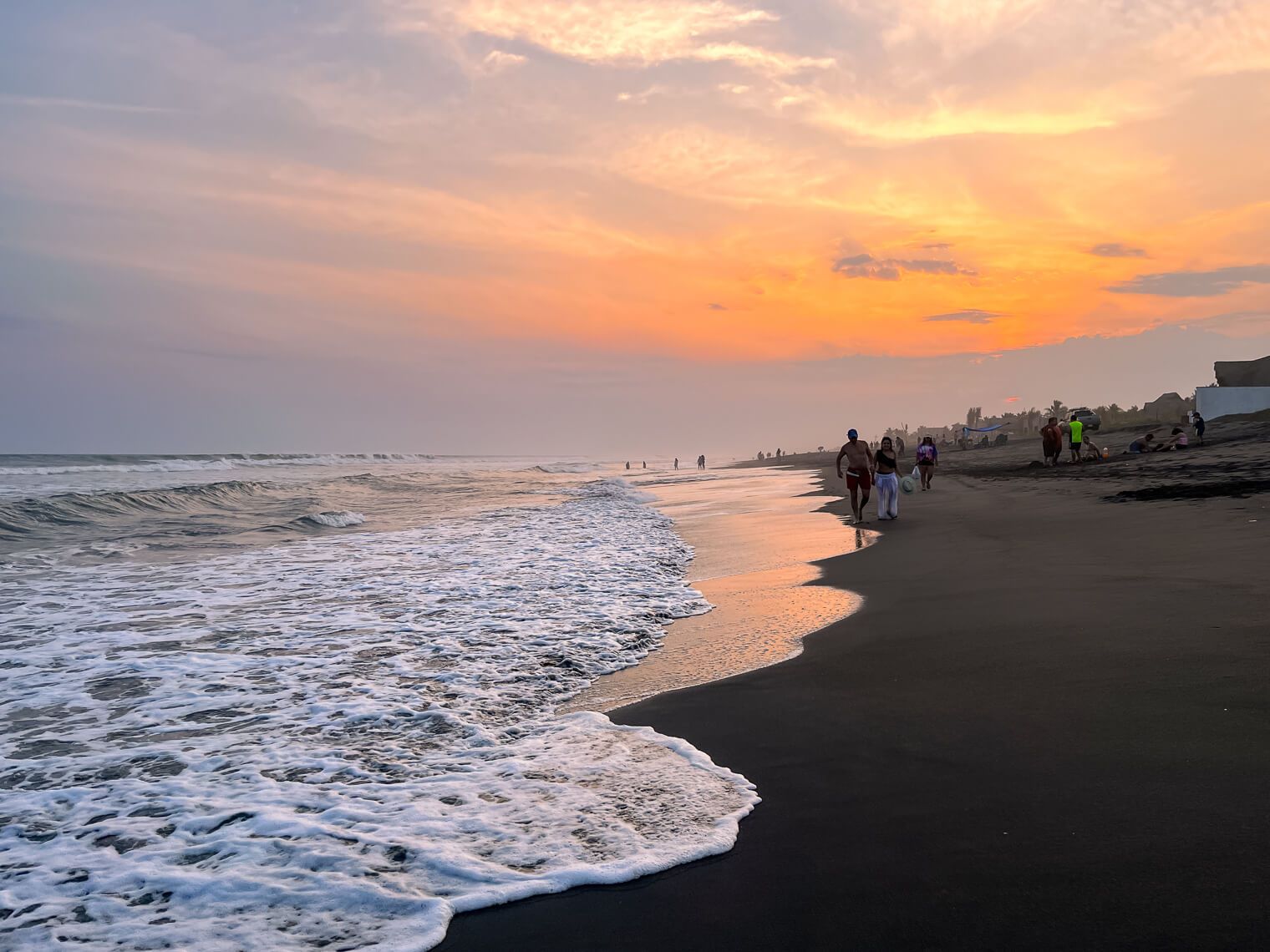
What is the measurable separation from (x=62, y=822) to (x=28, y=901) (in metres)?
0.84

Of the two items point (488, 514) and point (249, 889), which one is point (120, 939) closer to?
point (249, 889)

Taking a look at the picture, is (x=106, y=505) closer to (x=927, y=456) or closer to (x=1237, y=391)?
(x=927, y=456)

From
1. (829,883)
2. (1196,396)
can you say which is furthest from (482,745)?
(1196,396)

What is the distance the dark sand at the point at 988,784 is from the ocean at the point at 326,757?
341 mm

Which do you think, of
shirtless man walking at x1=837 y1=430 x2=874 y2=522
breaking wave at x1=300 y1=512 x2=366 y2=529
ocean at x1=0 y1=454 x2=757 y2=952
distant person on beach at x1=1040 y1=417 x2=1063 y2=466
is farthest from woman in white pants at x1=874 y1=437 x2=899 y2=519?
distant person on beach at x1=1040 y1=417 x2=1063 y2=466

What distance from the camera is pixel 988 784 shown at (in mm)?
3637

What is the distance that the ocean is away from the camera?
10.4 ft

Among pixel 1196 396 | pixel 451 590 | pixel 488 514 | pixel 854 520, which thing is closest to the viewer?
pixel 451 590

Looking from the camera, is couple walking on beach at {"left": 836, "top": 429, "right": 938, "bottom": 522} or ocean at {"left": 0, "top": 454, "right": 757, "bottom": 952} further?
couple walking on beach at {"left": 836, "top": 429, "right": 938, "bottom": 522}

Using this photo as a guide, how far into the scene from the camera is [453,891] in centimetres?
313

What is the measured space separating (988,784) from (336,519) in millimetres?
20588

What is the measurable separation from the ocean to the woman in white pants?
21.3 ft

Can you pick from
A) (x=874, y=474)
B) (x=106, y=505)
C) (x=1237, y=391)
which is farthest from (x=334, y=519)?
(x=1237, y=391)

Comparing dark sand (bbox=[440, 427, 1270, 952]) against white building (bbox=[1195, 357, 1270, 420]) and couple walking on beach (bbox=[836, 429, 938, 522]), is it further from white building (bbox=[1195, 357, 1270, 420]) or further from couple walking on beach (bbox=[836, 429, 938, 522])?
white building (bbox=[1195, 357, 1270, 420])
